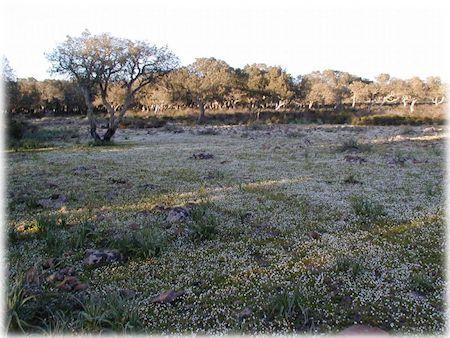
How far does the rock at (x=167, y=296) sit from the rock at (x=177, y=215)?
3.25 metres

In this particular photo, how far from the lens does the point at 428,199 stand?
10312 millimetres

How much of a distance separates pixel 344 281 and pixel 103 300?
143 inches

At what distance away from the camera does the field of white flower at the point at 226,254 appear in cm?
449

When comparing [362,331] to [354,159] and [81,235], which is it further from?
[354,159]

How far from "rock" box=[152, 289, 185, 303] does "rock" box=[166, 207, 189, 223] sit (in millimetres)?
3252

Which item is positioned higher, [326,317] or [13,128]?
[13,128]

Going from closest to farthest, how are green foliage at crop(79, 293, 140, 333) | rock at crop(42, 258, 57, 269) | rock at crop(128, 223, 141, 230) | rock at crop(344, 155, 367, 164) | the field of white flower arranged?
1. green foliage at crop(79, 293, 140, 333)
2. the field of white flower
3. rock at crop(42, 258, 57, 269)
4. rock at crop(128, 223, 141, 230)
5. rock at crop(344, 155, 367, 164)

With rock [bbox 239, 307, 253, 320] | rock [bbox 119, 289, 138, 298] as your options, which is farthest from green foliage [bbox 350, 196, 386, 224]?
rock [bbox 119, 289, 138, 298]

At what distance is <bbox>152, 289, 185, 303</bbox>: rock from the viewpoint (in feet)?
16.0

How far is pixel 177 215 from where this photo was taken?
27.8 feet

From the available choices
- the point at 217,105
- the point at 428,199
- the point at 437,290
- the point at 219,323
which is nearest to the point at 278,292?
the point at 219,323

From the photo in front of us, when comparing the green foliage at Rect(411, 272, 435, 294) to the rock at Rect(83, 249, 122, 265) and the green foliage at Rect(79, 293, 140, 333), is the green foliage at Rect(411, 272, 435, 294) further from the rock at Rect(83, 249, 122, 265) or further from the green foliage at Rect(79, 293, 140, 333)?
the rock at Rect(83, 249, 122, 265)

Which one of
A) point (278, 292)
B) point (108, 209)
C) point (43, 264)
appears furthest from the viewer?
point (108, 209)

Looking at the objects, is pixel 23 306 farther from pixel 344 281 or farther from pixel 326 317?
pixel 344 281
